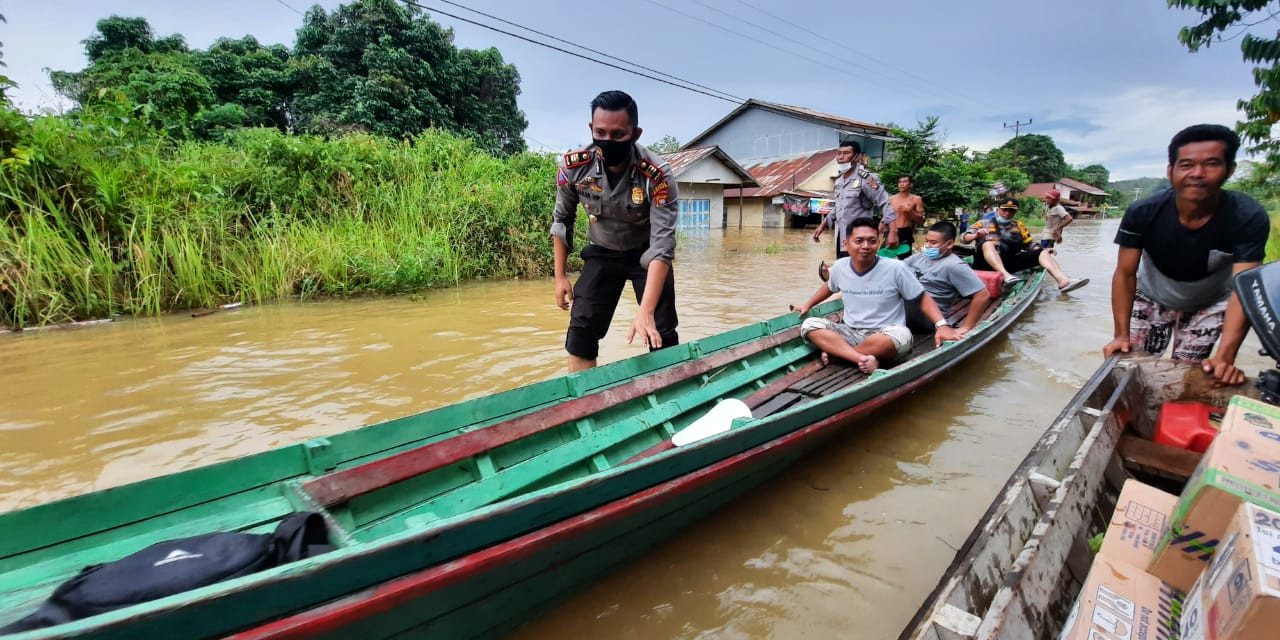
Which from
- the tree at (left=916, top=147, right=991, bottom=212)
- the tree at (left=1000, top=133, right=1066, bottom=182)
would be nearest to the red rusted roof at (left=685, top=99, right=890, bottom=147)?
the tree at (left=916, top=147, right=991, bottom=212)

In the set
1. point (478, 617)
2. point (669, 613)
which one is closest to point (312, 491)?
point (478, 617)

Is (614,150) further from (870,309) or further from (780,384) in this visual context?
(870,309)

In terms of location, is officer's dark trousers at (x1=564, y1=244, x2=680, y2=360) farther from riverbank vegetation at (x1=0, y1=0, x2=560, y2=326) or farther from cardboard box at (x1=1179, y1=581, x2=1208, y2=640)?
riverbank vegetation at (x1=0, y1=0, x2=560, y2=326)

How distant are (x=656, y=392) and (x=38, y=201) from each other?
21.1 ft

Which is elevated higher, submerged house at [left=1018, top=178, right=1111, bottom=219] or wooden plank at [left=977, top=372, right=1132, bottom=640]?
submerged house at [left=1018, top=178, right=1111, bottom=219]

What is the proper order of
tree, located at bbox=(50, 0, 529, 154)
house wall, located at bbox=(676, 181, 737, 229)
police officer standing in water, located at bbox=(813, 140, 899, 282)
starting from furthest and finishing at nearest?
house wall, located at bbox=(676, 181, 737, 229)
tree, located at bbox=(50, 0, 529, 154)
police officer standing in water, located at bbox=(813, 140, 899, 282)

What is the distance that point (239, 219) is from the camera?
21.7 ft

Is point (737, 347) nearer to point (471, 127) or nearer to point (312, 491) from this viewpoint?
point (312, 491)

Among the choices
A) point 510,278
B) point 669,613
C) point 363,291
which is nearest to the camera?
point 669,613

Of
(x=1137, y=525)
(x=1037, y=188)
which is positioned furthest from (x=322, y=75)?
(x=1037, y=188)

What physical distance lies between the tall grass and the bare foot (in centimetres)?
582

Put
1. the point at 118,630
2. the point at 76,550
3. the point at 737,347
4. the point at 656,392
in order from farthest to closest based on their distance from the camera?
1. the point at 737,347
2. the point at 656,392
3. the point at 76,550
4. the point at 118,630

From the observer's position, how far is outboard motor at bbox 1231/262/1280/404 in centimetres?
191

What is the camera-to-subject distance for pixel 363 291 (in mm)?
7059
